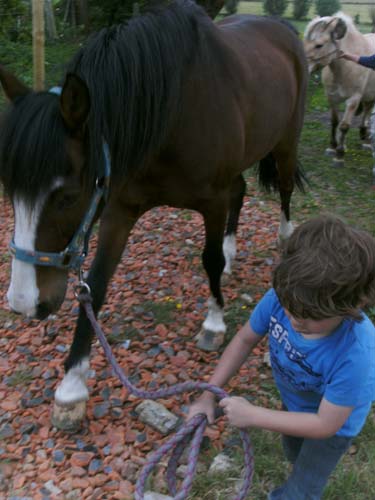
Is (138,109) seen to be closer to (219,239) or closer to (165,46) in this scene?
(165,46)

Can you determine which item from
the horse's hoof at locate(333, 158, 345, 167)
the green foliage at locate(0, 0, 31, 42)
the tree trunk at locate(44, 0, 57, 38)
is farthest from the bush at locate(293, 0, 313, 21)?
the horse's hoof at locate(333, 158, 345, 167)

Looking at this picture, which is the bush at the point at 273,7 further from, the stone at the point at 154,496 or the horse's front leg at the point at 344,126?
the stone at the point at 154,496

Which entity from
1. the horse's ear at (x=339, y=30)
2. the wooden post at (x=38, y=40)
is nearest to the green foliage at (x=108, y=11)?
the horse's ear at (x=339, y=30)

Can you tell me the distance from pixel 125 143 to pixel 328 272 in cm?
105

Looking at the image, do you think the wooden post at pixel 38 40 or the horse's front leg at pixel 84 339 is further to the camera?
the wooden post at pixel 38 40

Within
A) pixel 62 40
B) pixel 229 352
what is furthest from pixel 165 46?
pixel 62 40

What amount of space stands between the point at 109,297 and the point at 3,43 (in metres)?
7.08

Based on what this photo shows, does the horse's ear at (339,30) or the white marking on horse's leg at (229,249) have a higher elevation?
the horse's ear at (339,30)

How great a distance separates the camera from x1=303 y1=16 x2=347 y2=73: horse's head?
5809 mm

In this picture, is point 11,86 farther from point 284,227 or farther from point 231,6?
point 231,6

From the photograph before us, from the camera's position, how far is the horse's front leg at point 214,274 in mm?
2717

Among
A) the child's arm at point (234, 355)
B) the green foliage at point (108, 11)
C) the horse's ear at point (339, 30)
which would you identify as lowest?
the green foliage at point (108, 11)

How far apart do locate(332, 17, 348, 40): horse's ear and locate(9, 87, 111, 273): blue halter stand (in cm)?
491

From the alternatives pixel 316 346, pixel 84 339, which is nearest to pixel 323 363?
pixel 316 346
